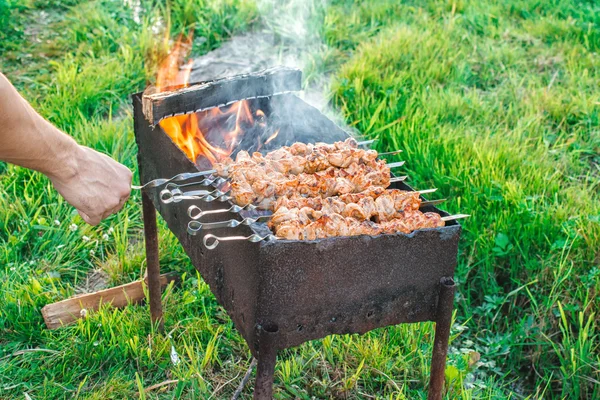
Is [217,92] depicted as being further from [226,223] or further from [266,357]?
[266,357]

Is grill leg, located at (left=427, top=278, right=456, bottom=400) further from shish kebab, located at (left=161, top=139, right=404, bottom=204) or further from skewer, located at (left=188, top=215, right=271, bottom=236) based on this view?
skewer, located at (left=188, top=215, right=271, bottom=236)

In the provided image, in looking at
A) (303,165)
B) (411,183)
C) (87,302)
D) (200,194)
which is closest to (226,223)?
(200,194)

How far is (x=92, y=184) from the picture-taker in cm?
259

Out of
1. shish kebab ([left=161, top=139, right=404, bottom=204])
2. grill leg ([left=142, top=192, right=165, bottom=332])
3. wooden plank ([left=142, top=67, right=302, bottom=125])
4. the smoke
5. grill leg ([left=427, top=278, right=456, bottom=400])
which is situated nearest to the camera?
grill leg ([left=427, top=278, right=456, bottom=400])

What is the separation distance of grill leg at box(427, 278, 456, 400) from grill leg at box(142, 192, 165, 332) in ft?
5.59

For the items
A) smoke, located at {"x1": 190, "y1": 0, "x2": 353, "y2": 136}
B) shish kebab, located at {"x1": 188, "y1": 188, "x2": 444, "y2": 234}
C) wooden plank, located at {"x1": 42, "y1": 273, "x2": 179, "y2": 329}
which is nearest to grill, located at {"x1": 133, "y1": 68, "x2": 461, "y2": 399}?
shish kebab, located at {"x1": 188, "y1": 188, "x2": 444, "y2": 234}

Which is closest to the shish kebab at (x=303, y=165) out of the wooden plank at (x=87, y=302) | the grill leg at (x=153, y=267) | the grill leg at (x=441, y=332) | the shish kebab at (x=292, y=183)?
the shish kebab at (x=292, y=183)

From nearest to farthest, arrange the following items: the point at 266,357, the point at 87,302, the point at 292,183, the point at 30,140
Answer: the point at 266,357 < the point at 30,140 < the point at 292,183 < the point at 87,302

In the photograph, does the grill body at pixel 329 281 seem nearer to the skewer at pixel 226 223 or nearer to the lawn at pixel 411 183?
the skewer at pixel 226 223

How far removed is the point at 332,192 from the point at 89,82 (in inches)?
153

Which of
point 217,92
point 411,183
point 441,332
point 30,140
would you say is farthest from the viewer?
point 411,183

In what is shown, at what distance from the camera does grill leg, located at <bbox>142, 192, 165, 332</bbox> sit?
3568 millimetres

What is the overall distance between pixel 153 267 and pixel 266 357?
5.48ft

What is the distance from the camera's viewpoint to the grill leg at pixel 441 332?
2.36 metres
